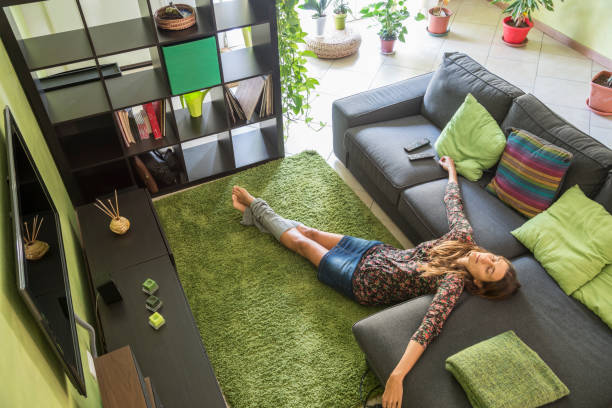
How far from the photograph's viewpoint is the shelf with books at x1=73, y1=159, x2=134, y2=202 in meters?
3.18

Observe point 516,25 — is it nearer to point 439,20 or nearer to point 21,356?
point 439,20

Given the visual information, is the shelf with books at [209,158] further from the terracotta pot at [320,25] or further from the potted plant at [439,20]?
the potted plant at [439,20]

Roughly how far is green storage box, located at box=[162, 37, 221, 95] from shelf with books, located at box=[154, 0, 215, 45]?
1.3 inches

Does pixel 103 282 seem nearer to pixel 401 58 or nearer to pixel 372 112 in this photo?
pixel 372 112

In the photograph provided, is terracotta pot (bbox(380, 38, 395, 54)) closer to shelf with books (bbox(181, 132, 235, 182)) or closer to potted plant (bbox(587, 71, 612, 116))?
potted plant (bbox(587, 71, 612, 116))

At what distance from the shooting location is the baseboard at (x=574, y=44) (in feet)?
15.0

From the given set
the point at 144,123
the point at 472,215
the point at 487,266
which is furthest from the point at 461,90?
the point at 144,123

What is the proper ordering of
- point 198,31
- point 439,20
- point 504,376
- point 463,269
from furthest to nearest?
point 439,20 → point 198,31 → point 463,269 → point 504,376

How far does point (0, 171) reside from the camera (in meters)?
1.43

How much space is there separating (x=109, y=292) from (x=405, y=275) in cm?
144

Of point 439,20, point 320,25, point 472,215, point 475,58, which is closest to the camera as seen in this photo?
point 472,215

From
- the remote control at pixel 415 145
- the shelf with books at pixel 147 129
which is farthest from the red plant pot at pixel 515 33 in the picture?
the shelf with books at pixel 147 129

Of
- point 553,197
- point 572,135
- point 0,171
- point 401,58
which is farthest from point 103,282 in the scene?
point 401,58

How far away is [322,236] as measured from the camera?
291 centimetres
